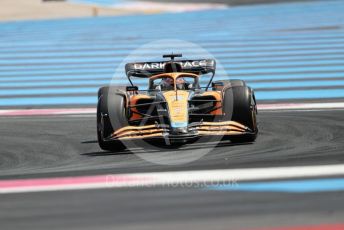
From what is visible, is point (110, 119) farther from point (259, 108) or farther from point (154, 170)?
point (259, 108)

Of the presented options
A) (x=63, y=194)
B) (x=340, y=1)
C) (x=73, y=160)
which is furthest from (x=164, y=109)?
(x=340, y=1)

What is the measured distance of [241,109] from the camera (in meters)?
Answer: 8.71

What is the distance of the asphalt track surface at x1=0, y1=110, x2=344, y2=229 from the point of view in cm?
536

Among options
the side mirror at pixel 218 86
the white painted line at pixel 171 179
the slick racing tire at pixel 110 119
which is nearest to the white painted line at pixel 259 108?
the side mirror at pixel 218 86

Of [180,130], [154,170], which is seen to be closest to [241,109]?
[180,130]

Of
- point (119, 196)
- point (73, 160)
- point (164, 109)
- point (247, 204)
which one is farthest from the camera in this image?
point (164, 109)

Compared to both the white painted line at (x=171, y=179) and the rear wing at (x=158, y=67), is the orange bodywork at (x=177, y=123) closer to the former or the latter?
the rear wing at (x=158, y=67)

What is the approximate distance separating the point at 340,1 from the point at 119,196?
2587 cm

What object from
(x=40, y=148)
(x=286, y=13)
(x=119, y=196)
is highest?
(x=119, y=196)

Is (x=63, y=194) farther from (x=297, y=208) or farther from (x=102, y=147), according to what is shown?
(x=102, y=147)

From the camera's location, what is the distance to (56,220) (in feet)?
17.9

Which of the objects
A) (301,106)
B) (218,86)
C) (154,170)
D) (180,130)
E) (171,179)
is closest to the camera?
(171,179)

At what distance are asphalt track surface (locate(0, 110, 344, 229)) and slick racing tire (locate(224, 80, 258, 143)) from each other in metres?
0.20

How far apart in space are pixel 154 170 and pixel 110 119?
5.18 feet
